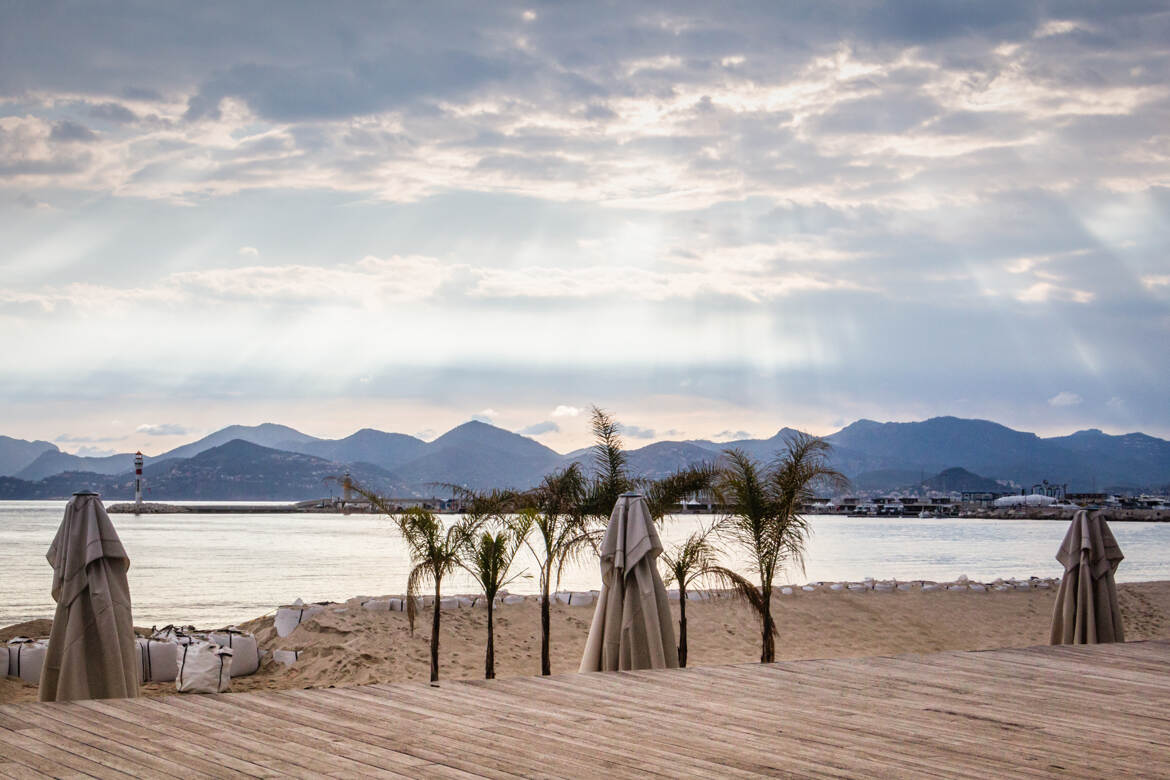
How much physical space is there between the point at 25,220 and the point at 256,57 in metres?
11.3

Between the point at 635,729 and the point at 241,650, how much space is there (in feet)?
32.3

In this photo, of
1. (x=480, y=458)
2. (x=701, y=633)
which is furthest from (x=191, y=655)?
(x=480, y=458)

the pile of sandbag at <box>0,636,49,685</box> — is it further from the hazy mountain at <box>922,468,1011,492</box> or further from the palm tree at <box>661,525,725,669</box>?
the hazy mountain at <box>922,468,1011,492</box>

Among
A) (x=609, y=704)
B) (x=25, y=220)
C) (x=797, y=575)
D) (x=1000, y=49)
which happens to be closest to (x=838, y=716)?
(x=609, y=704)

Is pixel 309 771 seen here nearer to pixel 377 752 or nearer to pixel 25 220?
pixel 377 752

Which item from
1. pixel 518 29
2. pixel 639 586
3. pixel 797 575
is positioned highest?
pixel 518 29

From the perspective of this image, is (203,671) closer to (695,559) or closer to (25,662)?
(25,662)

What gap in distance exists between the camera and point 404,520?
11.6m

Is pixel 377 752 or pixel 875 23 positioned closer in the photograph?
pixel 377 752

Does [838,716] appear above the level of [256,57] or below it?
below

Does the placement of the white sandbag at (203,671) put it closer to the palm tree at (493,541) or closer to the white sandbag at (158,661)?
the white sandbag at (158,661)

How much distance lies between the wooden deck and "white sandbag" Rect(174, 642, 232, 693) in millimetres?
6185

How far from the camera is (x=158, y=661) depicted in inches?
478

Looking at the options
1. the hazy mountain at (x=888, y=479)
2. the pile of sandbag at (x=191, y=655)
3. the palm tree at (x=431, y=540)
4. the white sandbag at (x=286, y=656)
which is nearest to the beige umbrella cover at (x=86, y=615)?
the pile of sandbag at (x=191, y=655)
